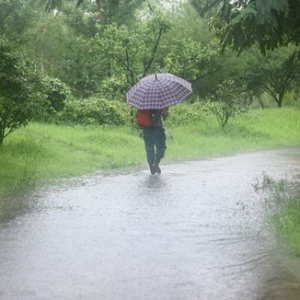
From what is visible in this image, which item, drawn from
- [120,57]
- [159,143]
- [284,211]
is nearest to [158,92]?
[159,143]

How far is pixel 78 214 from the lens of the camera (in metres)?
8.07

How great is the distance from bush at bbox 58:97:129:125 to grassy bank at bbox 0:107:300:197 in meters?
0.83

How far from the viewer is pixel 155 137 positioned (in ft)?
38.3

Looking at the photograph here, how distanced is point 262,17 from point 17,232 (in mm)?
3738

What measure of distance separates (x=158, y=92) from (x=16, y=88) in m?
2.83

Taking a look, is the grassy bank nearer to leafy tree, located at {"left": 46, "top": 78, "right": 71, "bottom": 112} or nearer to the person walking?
the person walking

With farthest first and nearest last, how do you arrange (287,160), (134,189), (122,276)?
(287,160), (134,189), (122,276)

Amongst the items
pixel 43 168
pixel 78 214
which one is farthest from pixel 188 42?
pixel 78 214

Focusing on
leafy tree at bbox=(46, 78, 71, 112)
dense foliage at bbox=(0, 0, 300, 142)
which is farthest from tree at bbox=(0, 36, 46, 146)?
leafy tree at bbox=(46, 78, 71, 112)

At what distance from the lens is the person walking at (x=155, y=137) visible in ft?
37.9

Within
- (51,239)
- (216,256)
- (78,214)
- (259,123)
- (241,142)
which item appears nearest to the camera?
(216,256)

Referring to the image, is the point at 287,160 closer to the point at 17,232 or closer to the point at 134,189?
the point at 134,189

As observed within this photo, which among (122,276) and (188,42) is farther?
(188,42)

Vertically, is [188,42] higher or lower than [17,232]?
higher
